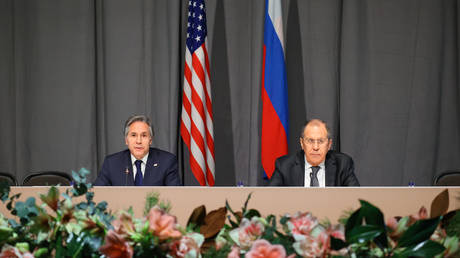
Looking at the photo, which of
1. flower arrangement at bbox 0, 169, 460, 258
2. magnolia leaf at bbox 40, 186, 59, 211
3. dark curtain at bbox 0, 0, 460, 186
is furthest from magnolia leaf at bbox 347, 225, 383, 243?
dark curtain at bbox 0, 0, 460, 186

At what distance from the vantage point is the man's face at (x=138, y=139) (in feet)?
11.8

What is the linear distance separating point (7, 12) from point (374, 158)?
412 cm

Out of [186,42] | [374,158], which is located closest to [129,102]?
[186,42]

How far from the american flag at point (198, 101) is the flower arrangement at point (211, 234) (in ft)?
12.7

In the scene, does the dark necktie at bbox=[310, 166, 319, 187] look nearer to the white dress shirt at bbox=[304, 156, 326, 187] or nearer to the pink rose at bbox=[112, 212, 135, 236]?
the white dress shirt at bbox=[304, 156, 326, 187]

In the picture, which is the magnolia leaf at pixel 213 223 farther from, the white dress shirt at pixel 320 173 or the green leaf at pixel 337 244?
the white dress shirt at pixel 320 173

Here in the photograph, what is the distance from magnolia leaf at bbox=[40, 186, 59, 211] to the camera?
801mm

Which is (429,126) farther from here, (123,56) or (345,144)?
(123,56)

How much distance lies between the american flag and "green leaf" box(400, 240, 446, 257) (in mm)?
4006

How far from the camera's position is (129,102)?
5.37m

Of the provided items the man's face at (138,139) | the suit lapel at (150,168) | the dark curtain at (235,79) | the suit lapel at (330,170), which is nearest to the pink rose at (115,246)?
the suit lapel at (330,170)

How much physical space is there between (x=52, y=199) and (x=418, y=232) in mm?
559

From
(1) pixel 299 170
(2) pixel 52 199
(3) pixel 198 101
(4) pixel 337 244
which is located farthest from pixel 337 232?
(3) pixel 198 101

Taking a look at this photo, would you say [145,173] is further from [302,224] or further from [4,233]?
[302,224]
